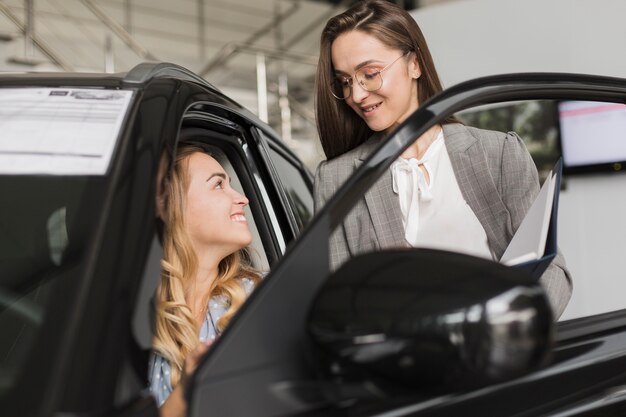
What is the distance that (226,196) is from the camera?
1.35m

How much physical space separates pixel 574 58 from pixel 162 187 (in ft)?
12.7

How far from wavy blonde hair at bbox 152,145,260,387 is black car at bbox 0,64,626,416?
0.84 feet

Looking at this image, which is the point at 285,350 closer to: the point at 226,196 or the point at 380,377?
the point at 380,377

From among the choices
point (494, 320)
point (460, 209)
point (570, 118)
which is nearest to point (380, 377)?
point (494, 320)

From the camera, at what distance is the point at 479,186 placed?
1272 mm

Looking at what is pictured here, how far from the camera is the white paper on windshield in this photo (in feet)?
Result: 2.57

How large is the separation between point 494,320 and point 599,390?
1.24 ft

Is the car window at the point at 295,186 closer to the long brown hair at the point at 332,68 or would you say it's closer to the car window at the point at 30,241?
the long brown hair at the point at 332,68

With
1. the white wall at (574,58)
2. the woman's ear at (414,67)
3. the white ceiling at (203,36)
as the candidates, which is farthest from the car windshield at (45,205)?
the white ceiling at (203,36)

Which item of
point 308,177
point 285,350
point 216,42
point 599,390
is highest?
point 216,42

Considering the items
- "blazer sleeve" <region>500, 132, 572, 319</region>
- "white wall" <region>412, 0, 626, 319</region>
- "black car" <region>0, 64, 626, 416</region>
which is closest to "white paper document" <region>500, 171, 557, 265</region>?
"black car" <region>0, 64, 626, 416</region>

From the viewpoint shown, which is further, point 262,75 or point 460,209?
point 262,75

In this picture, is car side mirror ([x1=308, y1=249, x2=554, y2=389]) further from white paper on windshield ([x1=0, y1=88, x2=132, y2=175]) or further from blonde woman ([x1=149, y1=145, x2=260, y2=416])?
blonde woman ([x1=149, y1=145, x2=260, y2=416])

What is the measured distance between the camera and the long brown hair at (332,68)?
1550 millimetres
